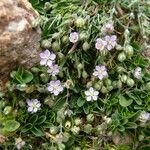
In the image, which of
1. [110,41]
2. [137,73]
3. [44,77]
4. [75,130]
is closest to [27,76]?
[44,77]

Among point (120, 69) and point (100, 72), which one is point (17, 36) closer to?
point (100, 72)

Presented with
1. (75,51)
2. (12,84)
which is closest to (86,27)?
(75,51)

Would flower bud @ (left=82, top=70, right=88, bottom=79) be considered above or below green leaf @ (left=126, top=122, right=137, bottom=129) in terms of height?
above

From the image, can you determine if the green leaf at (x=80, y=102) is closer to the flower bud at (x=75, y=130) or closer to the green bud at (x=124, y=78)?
the flower bud at (x=75, y=130)

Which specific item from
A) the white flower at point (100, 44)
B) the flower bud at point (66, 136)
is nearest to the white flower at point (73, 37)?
the white flower at point (100, 44)

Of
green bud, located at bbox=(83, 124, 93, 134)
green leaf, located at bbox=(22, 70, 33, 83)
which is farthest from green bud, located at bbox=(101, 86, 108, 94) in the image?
green leaf, located at bbox=(22, 70, 33, 83)

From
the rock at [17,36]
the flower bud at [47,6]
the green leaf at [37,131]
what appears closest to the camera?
the rock at [17,36]

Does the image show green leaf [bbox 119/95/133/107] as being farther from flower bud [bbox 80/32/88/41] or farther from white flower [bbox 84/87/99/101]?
flower bud [bbox 80/32/88/41]

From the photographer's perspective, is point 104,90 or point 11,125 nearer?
point 11,125
